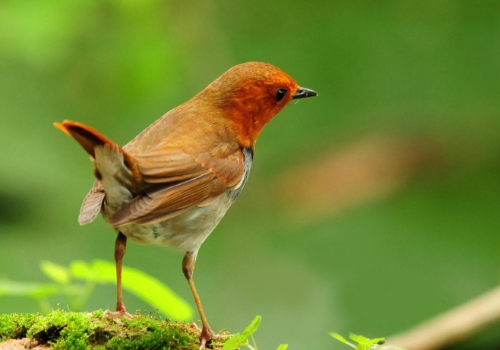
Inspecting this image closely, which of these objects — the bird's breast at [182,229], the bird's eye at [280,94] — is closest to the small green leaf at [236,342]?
the bird's breast at [182,229]

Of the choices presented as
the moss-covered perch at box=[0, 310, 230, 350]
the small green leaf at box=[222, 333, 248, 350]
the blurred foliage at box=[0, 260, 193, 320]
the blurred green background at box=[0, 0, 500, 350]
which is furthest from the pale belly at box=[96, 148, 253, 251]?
the blurred green background at box=[0, 0, 500, 350]

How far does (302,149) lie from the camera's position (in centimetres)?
888

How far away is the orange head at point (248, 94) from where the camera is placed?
4371 millimetres

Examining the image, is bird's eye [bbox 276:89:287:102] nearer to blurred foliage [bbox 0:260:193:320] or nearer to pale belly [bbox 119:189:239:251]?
pale belly [bbox 119:189:239:251]

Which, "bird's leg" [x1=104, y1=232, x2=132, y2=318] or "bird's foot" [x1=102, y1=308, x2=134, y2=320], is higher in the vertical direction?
"bird's leg" [x1=104, y1=232, x2=132, y2=318]

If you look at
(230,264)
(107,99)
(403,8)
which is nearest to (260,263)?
(230,264)

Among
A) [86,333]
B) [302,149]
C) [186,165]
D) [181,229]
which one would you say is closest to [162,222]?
[181,229]

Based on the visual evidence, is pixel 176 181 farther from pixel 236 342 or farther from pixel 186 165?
pixel 236 342

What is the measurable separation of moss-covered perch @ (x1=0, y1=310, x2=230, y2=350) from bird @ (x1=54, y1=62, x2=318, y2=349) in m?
0.14

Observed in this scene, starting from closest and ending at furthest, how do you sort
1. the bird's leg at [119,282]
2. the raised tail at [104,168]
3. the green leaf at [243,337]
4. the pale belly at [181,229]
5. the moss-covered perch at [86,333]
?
1. the green leaf at [243,337]
2. the moss-covered perch at [86,333]
3. the raised tail at [104,168]
4. the bird's leg at [119,282]
5. the pale belly at [181,229]

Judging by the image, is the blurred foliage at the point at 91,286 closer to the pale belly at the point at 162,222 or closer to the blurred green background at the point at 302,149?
the pale belly at the point at 162,222

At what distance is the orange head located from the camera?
172 inches

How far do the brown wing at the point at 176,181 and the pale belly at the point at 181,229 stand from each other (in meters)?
0.06

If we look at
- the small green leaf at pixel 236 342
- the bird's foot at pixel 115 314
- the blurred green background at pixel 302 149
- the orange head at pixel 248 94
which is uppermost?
the blurred green background at pixel 302 149
